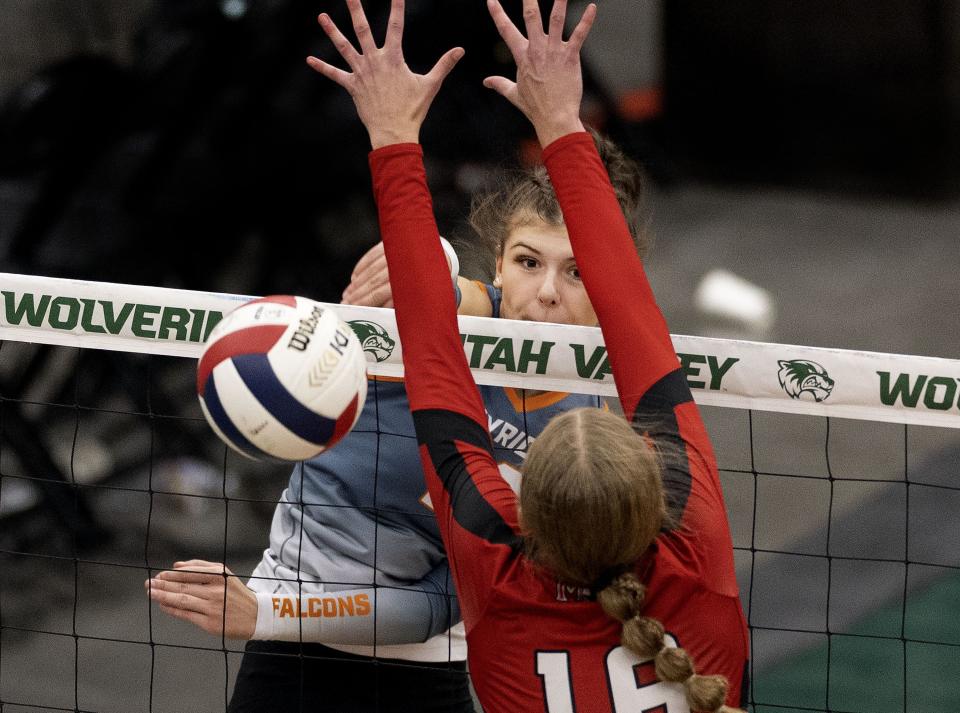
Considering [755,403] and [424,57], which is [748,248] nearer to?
[424,57]

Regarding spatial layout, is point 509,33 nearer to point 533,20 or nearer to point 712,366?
point 533,20

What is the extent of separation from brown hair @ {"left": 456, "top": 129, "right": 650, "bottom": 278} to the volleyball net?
0.81ft

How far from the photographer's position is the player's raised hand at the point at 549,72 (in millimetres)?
2131

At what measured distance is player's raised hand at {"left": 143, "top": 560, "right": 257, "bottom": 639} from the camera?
7.88ft

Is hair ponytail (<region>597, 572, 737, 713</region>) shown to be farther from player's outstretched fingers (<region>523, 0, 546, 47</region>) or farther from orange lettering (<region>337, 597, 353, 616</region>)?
player's outstretched fingers (<region>523, 0, 546, 47</region>)

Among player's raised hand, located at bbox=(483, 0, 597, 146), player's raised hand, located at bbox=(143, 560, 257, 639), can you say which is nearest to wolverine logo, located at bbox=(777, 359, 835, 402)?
player's raised hand, located at bbox=(483, 0, 597, 146)

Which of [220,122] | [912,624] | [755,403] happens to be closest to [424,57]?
[220,122]

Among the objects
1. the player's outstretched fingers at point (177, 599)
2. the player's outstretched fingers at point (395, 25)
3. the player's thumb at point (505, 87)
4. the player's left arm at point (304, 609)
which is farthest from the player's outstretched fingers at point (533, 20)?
the player's outstretched fingers at point (177, 599)

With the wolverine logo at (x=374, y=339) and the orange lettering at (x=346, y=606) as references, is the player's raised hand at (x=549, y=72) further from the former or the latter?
the orange lettering at (x=346, y=606)

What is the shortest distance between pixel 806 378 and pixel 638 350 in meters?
0.66

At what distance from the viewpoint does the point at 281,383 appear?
200 cm

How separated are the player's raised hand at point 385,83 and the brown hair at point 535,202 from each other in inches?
17.9

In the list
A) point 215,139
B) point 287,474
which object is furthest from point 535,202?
point 215,139

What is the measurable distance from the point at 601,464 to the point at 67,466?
4.72m
